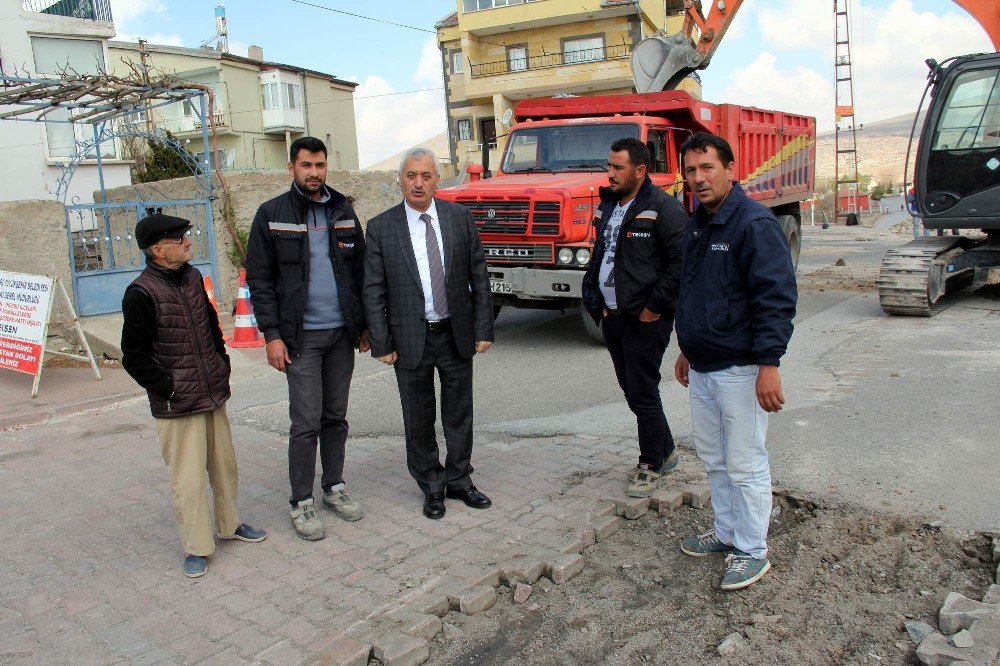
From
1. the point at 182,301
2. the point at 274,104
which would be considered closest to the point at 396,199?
the point at 182,301

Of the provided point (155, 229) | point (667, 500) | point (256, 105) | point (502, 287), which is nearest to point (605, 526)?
point (667, 500)

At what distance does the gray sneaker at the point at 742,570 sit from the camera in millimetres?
3443

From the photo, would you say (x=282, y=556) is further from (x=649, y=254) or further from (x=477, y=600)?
(x=649, y=254)

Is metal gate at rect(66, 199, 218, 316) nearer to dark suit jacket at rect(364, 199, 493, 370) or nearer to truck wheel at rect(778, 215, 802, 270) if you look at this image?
dark suit jacket at rect(364, 199, 493, 370)

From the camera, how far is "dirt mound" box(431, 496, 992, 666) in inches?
121

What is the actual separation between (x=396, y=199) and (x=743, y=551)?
38.1ft

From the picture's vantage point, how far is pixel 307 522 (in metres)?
4.16

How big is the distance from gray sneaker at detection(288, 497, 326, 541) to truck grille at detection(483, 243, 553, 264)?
4.52m

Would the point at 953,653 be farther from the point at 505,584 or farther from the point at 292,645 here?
the point at 292,645

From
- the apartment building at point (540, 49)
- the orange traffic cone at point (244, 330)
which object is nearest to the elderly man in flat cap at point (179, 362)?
the orange traffic cone at point (244, 330)

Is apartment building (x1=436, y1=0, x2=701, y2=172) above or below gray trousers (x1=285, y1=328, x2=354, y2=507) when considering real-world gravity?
above

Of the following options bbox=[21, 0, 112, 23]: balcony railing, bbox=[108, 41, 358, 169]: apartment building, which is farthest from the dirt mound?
bbox=[108, 41, 358, 169]: apartment building

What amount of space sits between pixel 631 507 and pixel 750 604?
99cm

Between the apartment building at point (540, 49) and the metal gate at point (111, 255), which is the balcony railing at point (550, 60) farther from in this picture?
the metal gate at point (111, 255)
